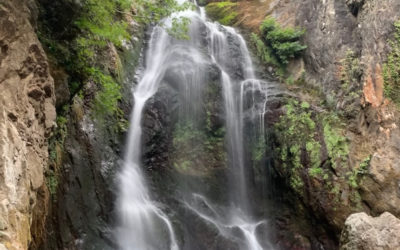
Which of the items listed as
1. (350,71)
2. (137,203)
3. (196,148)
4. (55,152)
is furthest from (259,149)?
(55,152)

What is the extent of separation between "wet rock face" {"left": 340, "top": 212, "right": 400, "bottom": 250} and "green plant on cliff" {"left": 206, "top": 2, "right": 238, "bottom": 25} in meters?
12.8

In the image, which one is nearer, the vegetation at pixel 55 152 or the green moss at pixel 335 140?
the vegetation at pixel 55 152

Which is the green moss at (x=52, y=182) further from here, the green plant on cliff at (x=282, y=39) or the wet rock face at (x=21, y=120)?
the green plant on cliff at (x=282, y=39)

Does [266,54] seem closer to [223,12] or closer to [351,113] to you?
[351,113]

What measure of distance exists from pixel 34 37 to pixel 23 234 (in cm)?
305

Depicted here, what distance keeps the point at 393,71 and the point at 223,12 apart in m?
11.4

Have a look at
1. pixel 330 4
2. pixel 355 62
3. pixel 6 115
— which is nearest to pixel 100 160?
pixel 6 115

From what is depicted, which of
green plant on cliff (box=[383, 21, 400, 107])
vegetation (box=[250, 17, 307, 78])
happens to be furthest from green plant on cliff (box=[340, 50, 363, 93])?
vegetation (box=[250, 17, 307, 78])

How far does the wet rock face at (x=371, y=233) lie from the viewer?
673cm

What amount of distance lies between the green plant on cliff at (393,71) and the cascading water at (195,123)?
12.7 feet

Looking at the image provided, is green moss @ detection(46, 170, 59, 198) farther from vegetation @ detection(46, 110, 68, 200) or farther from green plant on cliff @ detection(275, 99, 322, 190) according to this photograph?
green plant on cliff @ detection(275, 99, 322, 190)

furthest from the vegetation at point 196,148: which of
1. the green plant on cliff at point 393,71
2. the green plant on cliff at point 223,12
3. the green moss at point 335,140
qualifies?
the green plant on cliff at point 223,12

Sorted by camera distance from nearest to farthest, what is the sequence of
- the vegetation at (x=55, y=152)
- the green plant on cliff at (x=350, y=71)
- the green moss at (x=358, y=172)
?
the vegetation at (x=55, y=152) < the green moss at (x=358, y=172) < the green plant on cliff at (x=350, y=71)

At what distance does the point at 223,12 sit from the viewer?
18.6 metres
